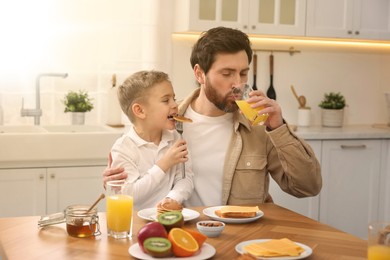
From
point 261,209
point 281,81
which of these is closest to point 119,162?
point 261,209

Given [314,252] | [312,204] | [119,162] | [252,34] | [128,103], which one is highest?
[252,34]

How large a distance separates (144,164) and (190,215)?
448 mm

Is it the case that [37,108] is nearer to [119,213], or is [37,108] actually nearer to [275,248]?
[119,213]

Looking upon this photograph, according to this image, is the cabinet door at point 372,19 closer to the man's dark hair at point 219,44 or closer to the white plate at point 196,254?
the man's dark hair at point 219,44

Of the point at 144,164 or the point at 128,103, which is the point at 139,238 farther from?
the point at 128,103

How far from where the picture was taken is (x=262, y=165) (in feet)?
8.54

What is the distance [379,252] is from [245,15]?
2.99 meters

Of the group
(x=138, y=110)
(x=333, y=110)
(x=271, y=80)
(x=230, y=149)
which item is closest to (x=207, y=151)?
(x=230, y=149)

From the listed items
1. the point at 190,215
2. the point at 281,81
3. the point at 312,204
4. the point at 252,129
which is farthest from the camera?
the point at 281,81

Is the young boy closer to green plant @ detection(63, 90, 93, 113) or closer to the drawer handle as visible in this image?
green plant @ detection(63, 90, 93, 113)

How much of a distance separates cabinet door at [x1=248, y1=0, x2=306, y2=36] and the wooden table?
246cm

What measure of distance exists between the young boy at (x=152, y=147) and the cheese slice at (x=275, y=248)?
1.99 ft

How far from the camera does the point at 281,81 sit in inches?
193

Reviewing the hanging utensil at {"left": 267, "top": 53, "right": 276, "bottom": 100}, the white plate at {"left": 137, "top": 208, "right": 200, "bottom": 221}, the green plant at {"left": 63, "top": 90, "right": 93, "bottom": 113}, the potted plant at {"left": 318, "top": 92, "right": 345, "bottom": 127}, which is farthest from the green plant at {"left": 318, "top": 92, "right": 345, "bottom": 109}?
the white plate at {"left": 137, "top": 208, "right": 200, "bottom": 221}
